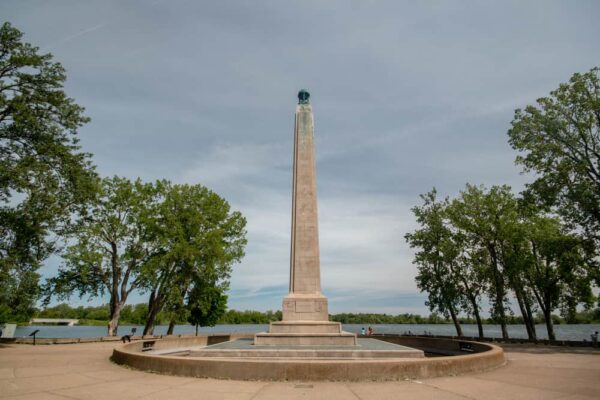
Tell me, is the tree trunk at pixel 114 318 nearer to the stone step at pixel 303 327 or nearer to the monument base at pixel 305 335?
the monument base at pixel 305 335

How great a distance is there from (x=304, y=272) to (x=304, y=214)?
11.1 feet

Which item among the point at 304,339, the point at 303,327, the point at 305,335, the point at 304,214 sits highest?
the point at 304,214

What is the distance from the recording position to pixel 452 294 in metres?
34.3

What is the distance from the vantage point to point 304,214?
2023 cm

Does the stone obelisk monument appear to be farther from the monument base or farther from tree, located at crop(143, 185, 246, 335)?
tree, located at crop(143, 185, 246, 335)

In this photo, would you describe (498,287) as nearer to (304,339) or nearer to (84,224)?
(304,339)

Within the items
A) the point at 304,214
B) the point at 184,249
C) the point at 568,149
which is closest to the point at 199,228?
the point at 184,249

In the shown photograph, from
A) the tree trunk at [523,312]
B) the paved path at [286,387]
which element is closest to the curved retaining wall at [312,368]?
the paved path at [286,387]

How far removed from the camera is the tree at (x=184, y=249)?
31.9m

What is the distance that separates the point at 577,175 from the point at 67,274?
4002 cm

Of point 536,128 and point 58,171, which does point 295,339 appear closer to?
point 58,171

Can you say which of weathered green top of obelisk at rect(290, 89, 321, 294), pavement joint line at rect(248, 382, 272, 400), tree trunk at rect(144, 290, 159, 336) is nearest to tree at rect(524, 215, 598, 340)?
weathered green top of obelisk at rect(290, 89, 321, 294)

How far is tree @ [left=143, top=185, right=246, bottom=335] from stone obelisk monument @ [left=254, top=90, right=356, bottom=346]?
1521cm

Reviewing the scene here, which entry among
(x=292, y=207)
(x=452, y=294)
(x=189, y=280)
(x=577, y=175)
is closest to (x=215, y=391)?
(x=292, y=207)
